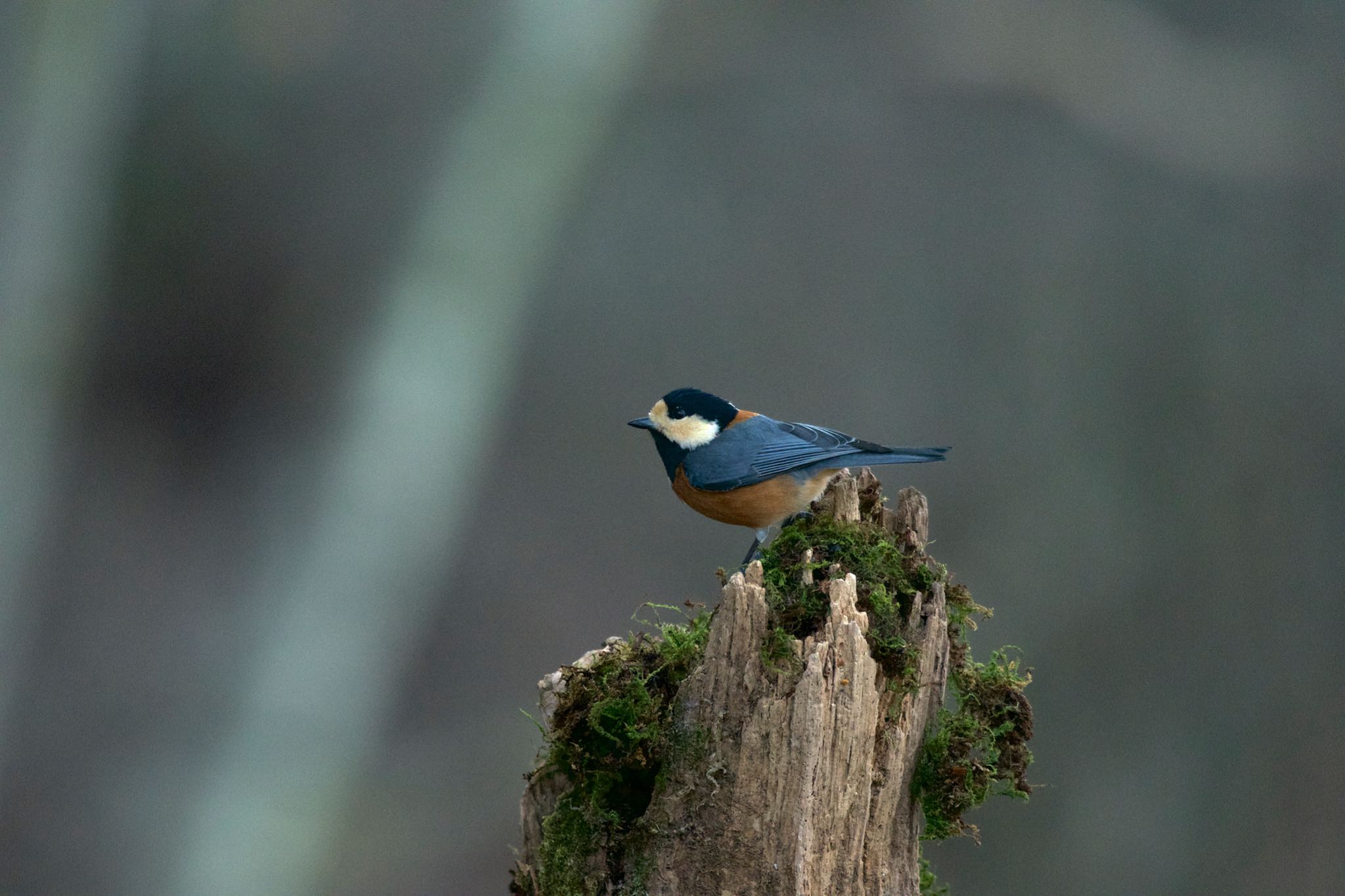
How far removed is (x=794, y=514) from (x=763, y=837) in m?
1.33

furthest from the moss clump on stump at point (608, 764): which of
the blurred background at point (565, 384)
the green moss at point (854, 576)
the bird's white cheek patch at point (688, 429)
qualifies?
the blurred background at point (565, 384)

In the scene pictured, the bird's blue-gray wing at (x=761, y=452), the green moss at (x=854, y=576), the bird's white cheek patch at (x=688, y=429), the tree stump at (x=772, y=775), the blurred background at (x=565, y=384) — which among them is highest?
the blurred background at (x=565, y=384)

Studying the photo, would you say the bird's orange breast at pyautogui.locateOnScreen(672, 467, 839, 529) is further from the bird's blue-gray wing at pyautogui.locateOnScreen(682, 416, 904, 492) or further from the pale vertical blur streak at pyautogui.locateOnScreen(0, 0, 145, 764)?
the pale vertical blur streak at pyautogui.locateOnScreen(0, 0, 145, 764)

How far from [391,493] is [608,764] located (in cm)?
412

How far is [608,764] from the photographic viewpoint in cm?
233

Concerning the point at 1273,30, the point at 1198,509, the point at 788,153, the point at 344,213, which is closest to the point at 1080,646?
the point at 1198,509

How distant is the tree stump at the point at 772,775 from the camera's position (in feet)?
7.09

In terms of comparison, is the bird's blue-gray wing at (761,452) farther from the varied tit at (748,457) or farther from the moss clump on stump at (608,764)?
the moss clump on stump at (608,764)

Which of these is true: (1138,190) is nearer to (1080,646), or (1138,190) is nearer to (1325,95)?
(1325,95)

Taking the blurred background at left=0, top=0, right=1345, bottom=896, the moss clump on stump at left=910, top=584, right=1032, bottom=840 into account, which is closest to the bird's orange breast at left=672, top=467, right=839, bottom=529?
the moss clump on stump at left=910, top=584, right=1032, bottom=840

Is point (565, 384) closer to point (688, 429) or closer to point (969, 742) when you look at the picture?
point (688, 429)

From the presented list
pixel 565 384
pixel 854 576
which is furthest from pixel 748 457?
pixel 565 384

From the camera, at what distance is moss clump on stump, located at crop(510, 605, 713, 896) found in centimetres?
228

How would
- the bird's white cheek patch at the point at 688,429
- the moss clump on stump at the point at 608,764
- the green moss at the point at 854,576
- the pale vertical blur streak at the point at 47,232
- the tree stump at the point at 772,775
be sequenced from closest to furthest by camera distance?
the tree stump at the point at 772,775
the moss clump on stump at the point at 608,764
the green moss at the point at 854,576
the bird's white cheek patch at the point at 688,429
the pale vertical blur streak at the point at 47,232
